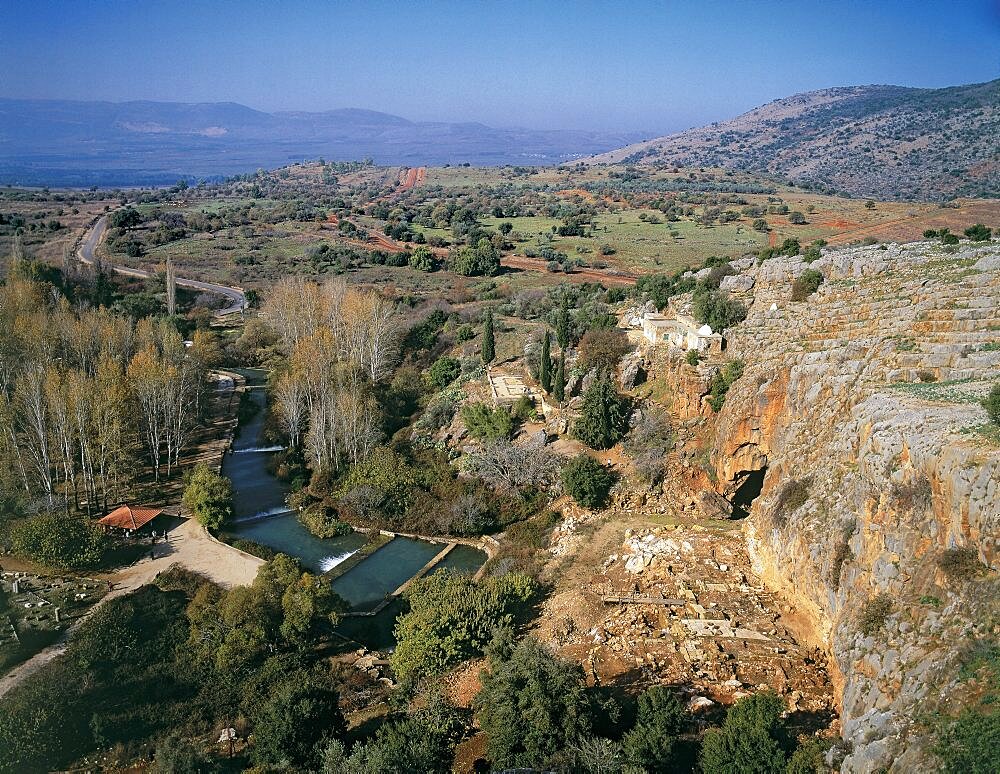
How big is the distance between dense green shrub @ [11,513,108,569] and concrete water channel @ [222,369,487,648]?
486cm

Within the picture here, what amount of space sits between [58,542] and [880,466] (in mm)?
25651

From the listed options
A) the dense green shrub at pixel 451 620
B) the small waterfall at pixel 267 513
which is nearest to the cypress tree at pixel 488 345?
the small waterfall at pixel 267 513

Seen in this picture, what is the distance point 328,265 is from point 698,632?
63175mm

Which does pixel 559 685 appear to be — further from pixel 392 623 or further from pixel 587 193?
pixel 587 193

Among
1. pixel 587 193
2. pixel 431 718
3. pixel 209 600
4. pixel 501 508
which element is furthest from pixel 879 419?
pixel 587 193

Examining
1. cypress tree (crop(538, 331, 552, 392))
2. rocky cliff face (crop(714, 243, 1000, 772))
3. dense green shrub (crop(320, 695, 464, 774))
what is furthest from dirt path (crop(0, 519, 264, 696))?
rocky cliff face (crop(714, 243, 1000, 772))

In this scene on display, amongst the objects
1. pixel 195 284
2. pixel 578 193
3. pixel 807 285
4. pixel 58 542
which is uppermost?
pixel 578 193

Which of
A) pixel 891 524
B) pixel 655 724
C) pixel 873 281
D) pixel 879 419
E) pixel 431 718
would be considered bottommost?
pixel 431 718

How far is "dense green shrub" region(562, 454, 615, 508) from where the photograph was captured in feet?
90.5

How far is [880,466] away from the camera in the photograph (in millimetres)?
16391

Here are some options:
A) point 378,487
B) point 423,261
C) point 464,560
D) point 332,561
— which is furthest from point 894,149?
point 332,561

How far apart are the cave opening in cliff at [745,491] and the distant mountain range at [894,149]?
6382 cm

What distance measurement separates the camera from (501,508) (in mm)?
29016

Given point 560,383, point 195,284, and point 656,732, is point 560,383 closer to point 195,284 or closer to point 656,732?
point 656,732
